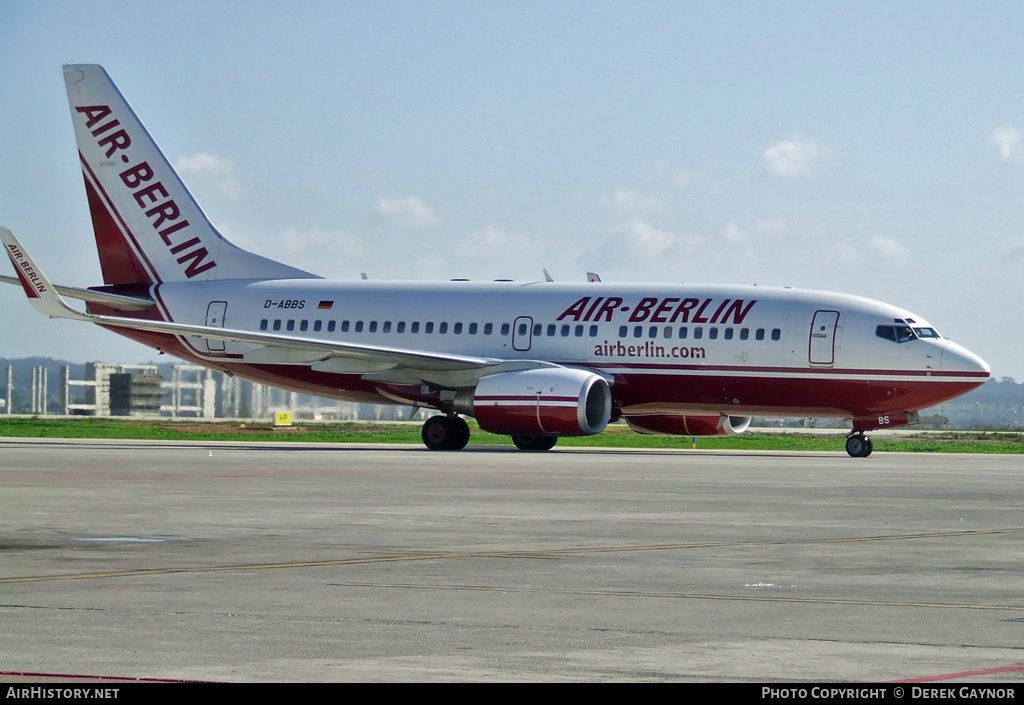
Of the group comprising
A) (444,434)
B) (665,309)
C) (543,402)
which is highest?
(665,309)

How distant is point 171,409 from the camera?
73875 mm

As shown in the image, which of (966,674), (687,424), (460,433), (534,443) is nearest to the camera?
(966,674)

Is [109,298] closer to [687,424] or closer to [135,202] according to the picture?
[135,202]

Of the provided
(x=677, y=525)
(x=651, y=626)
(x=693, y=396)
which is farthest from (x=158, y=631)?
(x=693, y=396)

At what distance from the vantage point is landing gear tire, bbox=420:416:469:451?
38.8m

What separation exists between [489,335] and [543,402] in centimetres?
417

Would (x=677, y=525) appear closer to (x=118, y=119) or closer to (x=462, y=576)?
(x=462, y=576)

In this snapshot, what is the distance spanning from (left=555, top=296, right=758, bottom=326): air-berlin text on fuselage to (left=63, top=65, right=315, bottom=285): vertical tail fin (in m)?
11.1

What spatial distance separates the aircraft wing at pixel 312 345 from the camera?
1499 inches

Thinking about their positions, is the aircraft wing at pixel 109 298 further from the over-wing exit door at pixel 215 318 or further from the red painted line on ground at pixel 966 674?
the red painted line on ground at pixel 966 674

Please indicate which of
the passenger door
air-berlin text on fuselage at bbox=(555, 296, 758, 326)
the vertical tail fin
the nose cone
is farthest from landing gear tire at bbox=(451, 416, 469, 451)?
the nose cone

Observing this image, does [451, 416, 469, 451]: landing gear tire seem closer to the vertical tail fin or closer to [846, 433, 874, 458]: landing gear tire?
[846, 433, 874, 458]: landing gear tire

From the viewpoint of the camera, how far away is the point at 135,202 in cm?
4622

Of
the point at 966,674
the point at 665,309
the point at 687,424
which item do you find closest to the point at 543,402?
the point at 665,309
